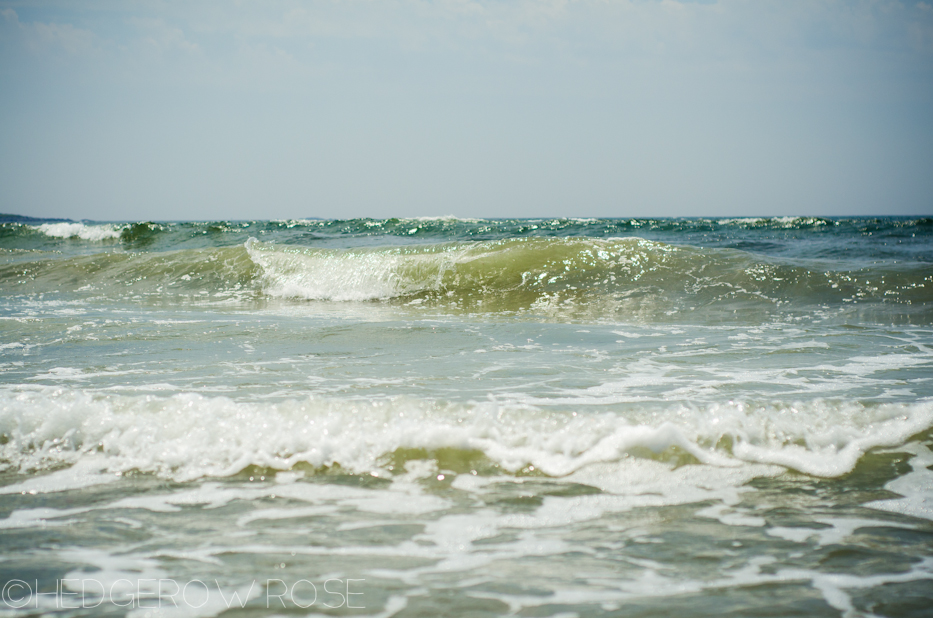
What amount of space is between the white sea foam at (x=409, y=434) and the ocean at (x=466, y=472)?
0.01 meters

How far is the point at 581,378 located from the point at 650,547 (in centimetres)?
169

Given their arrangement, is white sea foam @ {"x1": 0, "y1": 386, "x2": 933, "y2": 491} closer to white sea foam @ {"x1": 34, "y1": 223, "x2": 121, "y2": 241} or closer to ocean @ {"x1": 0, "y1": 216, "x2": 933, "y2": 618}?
ocean @ {"x1": 0, "y1": 216, "x2": 933, "y2": 618}

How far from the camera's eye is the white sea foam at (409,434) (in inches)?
94.3

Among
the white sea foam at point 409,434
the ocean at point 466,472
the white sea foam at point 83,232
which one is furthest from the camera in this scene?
the white sea foam at point 83,232

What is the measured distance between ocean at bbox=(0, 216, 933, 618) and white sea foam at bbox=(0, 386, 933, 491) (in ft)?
0.04

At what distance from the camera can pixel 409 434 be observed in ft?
8.23

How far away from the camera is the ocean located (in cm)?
162

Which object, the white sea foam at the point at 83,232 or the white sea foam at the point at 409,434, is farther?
the white sea foam at the point at 83,232

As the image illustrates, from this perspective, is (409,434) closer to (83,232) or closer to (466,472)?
(466,472)

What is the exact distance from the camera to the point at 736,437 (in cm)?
250

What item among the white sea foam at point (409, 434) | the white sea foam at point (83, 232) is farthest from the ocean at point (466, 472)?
the white sea foam at point (83, 232)

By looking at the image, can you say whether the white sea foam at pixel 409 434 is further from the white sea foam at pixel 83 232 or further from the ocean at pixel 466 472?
the white sea foam at pixel 83 232

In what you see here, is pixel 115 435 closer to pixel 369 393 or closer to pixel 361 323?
pixel 369 393

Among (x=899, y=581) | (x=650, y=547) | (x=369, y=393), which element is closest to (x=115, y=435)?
(x=369, y=393)
